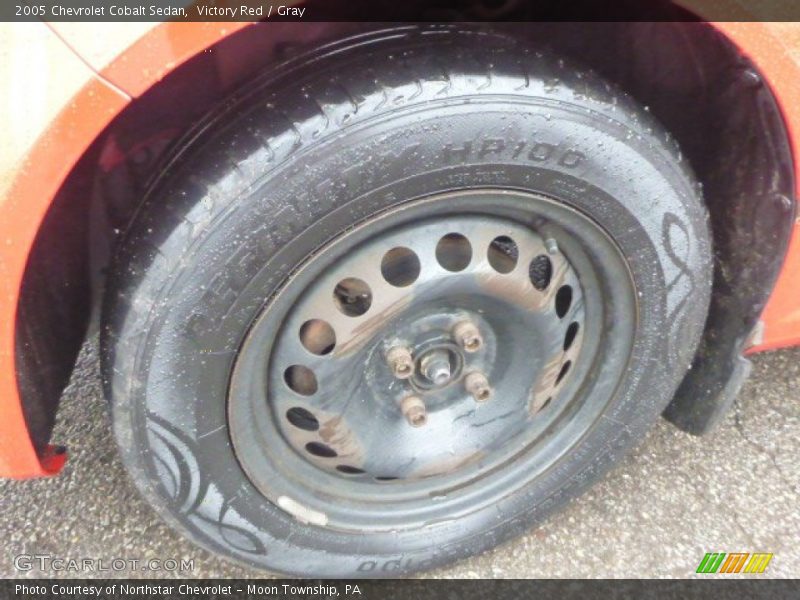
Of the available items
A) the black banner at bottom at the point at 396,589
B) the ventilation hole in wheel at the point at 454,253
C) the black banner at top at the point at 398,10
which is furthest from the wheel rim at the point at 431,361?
the black banner at top at the point at 398,10

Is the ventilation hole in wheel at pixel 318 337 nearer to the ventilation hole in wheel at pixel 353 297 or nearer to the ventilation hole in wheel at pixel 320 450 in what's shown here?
the ventilation hole in wheel at pixel 353 297

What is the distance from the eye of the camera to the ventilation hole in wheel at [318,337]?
5.32ft

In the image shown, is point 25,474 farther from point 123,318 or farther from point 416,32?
point 416,32

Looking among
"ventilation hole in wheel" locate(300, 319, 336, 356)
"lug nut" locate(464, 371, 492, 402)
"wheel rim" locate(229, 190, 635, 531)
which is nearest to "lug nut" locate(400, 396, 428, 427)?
"wheel rim" locate(229, 190, 635, 531)

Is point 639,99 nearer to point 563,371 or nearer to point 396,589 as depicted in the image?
point 563,371

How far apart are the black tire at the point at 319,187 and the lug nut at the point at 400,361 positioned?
13.9 inches

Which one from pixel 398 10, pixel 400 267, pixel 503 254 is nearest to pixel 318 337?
pixel 400 267

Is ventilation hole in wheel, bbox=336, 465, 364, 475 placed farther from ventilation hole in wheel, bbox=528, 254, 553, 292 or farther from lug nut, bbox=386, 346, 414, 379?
ventilation hole in wheel, bbox=528, 254, 553, 292

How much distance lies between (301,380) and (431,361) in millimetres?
283

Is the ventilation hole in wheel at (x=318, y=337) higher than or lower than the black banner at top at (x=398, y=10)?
lower

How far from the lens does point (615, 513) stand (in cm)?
217

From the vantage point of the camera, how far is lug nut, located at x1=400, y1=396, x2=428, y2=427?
1.75 metres

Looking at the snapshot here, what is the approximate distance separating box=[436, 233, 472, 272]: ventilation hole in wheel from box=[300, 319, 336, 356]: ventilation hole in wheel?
0.27 meters

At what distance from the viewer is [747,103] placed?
161 centimetres
